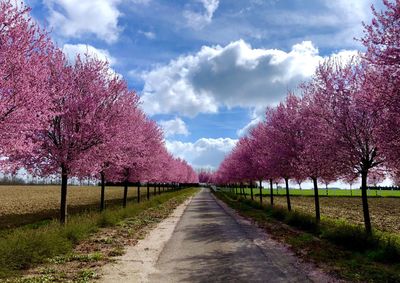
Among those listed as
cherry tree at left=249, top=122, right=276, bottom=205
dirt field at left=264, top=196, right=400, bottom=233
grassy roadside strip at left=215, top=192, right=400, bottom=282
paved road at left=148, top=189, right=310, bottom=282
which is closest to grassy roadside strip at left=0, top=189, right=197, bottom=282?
paved road at left=148, top=189, right=310, bottom=282

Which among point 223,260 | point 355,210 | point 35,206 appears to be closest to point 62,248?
point 223,260

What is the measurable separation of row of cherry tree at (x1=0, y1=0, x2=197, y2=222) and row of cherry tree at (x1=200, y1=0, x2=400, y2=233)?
9.66 m

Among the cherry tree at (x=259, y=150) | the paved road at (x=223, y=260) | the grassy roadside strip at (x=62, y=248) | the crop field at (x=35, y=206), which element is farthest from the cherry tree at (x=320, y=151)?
the crop field at (x=35, y=206)

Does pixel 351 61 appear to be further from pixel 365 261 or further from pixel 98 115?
pixel 98 115

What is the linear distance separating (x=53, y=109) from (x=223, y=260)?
9697mm

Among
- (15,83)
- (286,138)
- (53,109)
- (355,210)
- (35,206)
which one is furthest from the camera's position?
(355,210)

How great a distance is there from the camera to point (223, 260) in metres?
11.5

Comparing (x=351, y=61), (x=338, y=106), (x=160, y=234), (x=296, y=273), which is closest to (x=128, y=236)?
(x=160, y=234)

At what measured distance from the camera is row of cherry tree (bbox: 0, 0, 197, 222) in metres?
10.3

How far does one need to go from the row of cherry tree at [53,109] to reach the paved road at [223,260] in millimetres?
5412

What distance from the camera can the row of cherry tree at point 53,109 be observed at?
10.3 m

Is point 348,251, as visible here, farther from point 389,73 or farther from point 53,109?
point 53,109

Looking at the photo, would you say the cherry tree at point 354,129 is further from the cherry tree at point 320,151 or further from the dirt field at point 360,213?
the dirt field at point 360,213

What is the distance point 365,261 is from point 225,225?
1045cm
